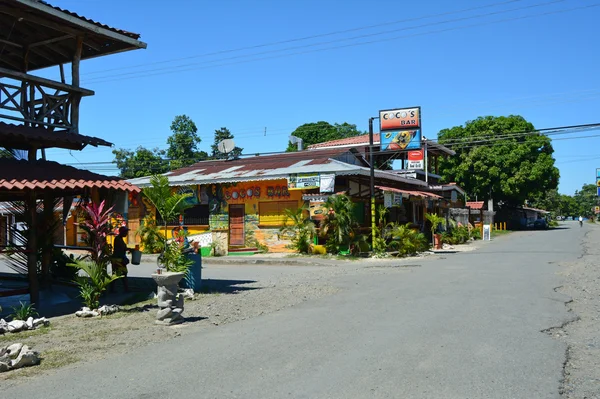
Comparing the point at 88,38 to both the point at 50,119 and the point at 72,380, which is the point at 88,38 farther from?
the point at 72,380

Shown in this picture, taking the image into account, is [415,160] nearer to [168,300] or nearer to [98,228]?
[98,228]

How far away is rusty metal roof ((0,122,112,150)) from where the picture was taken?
35.3ft

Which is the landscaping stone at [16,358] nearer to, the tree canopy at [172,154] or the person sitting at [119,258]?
the person sitting at [119,258]

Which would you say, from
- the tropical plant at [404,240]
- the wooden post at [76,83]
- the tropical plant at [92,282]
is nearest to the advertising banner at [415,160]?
the tropical plant at [404,240]

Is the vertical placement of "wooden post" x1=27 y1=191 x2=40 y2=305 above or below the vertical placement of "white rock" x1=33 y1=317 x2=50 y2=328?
above

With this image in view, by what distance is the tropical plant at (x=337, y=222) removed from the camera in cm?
2231

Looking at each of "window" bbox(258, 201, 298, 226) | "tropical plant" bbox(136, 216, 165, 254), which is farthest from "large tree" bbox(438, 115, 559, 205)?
"tropical plant" bbox(136, 216, 165, 254)

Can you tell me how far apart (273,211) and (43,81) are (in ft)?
47.6

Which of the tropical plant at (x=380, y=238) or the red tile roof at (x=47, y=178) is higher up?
the red tile roof at (x=47, y=178)

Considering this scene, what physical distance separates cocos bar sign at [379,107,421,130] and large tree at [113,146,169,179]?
2479 cm

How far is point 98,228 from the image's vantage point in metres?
10.9

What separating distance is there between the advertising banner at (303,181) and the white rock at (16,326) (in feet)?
51.2

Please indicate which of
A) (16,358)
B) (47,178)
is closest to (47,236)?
(47,178)

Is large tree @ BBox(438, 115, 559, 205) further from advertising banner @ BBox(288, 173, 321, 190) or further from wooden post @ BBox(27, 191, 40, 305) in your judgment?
wooden post @ BBox(27, 191, 40, 305)
